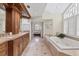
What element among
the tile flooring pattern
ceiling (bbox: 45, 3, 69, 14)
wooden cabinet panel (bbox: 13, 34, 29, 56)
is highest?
ceiling (bbox: 45, 3, 69, 14)

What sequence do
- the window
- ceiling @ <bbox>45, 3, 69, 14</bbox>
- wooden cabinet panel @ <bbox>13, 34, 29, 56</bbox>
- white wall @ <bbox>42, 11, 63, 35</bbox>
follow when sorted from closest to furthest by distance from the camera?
wooden cabinet panel @ <bbox>13, 34, 29, 56</bbox> → the window → ceiling @ <bbox>45, 3, 69, 14</bbox> → white wall @ <bbox>42, 11, 63, 35</bbox>

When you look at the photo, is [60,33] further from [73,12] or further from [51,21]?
[73,12]

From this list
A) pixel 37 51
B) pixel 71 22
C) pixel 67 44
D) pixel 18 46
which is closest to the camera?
pixel 18 46

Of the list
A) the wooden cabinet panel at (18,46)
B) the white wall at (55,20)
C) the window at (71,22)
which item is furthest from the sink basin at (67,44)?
the wooden cabinet panel at (18,46)

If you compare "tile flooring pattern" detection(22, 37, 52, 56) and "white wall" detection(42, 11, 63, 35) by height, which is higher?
"white wall" detection(42, 11, 63, 35)

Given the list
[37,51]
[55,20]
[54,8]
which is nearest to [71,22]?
[55,20]

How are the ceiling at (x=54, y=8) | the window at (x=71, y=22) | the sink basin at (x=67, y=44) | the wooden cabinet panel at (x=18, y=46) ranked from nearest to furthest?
the wooden cabinet panel at (x=18, y=46), the sink basin at (x=67, y=44), the window at (x=71, y=22), the ceiling at (x=54, y=8)

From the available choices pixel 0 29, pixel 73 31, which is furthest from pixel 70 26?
pixel 0 29

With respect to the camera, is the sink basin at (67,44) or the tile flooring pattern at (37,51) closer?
the sink basin at (67,44)

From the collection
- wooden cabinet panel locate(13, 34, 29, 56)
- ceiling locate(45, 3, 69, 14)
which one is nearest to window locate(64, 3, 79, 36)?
ceiling locate(45, 3, 69, 14)

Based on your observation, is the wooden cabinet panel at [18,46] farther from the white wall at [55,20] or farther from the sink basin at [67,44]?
the white wall at [55,20]

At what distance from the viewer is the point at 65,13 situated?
5.64 metres

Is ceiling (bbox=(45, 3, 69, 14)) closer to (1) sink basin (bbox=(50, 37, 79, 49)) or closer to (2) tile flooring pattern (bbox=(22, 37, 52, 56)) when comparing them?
(1) sink basin (bbox=(50, 37, 79, 49))

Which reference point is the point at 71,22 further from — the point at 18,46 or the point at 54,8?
the point at 18,46
